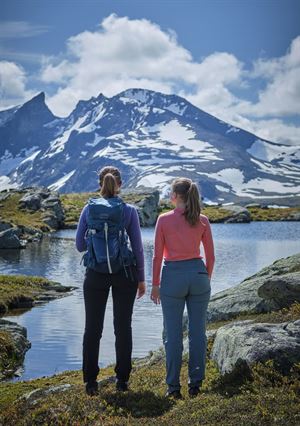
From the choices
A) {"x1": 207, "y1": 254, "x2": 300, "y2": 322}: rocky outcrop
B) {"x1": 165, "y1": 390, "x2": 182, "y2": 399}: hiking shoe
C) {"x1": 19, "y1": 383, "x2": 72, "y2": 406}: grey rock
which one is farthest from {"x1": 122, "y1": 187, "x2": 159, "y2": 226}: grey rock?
{"x1": 165, "y1": 390, "x2": 182, "y2": 399}: hiking shoe

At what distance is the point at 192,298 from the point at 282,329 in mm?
2066

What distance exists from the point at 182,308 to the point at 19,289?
3123 centimetres

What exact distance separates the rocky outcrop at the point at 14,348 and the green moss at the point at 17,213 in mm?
104094

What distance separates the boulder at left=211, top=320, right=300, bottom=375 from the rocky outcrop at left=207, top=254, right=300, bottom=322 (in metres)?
4.08

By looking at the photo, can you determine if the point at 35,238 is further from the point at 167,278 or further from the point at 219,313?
the point at 167,278

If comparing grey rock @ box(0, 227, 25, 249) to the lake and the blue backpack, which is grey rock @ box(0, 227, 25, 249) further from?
the blue backpack

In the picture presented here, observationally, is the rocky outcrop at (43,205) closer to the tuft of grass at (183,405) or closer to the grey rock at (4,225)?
the grey rock at (4,225)

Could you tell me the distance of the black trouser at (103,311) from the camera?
1169 centimetres

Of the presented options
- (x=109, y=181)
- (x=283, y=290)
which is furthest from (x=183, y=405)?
(x=283, y=290)

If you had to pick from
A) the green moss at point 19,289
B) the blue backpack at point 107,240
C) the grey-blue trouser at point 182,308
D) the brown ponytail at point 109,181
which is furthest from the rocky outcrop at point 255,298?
the green moss at point 19,289

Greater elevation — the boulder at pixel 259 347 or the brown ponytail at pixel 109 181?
the brown ponytail at pixel 109 181

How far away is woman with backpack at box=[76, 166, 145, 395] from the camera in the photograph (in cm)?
1159

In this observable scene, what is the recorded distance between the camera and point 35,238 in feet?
337

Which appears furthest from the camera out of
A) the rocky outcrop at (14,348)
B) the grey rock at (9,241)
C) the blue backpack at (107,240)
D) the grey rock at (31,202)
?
the grey rock at (31,202)
